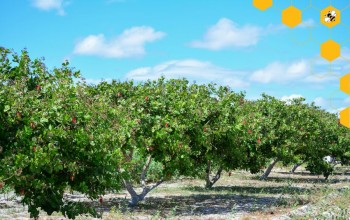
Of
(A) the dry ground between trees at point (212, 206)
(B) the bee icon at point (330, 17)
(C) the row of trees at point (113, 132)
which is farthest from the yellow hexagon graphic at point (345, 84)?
(C) the row of trees at point (113, 132)

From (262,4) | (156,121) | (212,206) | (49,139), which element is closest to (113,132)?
(49,139)

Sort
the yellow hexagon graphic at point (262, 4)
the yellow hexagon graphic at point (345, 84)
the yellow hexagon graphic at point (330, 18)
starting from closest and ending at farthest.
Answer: the yellow hexagon graphic at point (262, 4)
the yellow hexagon graphic at point (330, 18)
the yellow hexagon graphic at point (345, 84)

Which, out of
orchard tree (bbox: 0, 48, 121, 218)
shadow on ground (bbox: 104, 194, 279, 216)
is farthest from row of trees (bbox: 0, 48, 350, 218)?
shadow on ground (bbox: 104, 194, 279, 216)

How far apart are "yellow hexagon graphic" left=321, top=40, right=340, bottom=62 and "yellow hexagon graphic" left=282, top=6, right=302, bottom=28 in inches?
32.6

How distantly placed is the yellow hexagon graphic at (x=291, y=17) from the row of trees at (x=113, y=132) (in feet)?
16.3

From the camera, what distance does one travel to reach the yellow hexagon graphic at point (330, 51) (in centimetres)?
873

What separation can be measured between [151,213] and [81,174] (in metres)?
6.16

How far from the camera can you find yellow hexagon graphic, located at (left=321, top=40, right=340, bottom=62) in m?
8.73

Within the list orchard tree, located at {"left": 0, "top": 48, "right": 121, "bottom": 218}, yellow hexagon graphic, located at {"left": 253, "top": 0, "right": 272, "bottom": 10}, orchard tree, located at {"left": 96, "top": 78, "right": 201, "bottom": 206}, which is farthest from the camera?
orchard tree, located at {"left": 96, "top": 78, "right": 201, "bottom": 206}

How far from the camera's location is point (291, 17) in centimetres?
852

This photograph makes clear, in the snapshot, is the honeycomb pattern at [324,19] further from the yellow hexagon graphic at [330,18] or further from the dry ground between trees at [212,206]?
the dry ground between trees at [212,206]

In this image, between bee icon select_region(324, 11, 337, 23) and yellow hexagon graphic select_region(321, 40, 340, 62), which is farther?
yellow hexagon graphic select_region(321, 40, 340, 62)

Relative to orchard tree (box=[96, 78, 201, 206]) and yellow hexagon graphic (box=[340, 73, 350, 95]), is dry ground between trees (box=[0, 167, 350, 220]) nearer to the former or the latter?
orchard tree (box=[96, 78, 201, 206])

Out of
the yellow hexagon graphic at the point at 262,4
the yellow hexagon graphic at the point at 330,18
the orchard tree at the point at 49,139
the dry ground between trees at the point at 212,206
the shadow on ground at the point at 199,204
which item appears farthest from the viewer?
the shadow on ground at the point at 199,204
